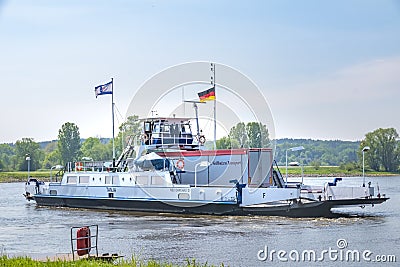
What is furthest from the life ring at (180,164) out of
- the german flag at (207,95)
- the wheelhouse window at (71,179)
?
the wheelhouse window at (71,179)

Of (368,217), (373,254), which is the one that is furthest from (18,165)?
(373,254)

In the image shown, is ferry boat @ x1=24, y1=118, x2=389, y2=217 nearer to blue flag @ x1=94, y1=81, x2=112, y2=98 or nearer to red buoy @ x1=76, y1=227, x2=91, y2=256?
blue flag @ x1=94, y1=81, x2=112, y2=98

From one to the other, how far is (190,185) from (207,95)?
599 centimetres

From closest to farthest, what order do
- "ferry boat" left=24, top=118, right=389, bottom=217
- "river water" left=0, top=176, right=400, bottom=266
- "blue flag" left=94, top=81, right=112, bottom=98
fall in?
"river water" left=0, top=176, right=400, bottom=266
"ferry boat" left=24, top=118, right=389, bottom=217
"blue flag" left=94, top=81, right=112, bottom=98

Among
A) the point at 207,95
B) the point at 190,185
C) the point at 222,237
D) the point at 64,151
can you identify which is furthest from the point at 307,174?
the point at 222,237

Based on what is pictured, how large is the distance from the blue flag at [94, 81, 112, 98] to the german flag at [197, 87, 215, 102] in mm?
6594

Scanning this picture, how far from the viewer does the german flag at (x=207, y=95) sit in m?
41.1

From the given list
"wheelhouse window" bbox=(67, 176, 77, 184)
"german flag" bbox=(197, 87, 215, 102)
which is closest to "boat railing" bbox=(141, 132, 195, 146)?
"german flag" bbox=(197, 87, 215, 102)

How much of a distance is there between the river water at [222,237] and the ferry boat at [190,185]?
30.8 inches

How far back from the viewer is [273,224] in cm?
3303

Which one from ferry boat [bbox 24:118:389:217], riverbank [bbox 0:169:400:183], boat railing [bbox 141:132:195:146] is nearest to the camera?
ferry boat [bbox 24:118:389:217]

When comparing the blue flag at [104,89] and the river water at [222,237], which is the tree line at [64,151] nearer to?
the blue flag at [104,89]

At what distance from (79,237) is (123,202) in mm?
20242

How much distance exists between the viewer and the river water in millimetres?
24531
